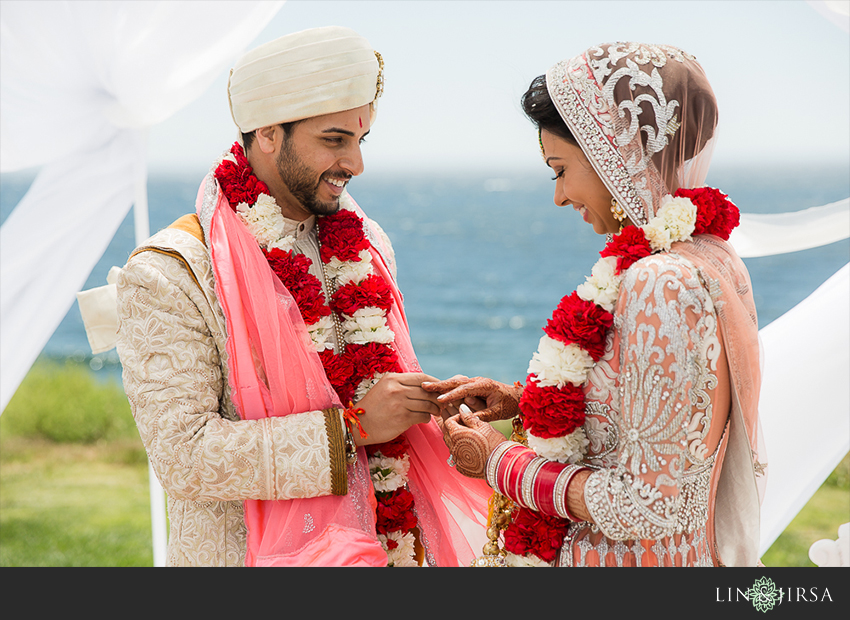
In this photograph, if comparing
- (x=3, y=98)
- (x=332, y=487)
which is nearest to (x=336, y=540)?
(x=332, y=487)

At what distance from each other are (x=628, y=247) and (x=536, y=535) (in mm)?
766

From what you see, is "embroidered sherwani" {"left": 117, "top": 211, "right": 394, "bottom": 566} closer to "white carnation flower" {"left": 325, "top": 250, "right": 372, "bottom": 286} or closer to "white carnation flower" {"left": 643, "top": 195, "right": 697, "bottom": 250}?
"white carnation flower" {"left": 325, "top": 250, "right": 372, "bottom": 286}

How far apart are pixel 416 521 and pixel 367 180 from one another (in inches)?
1154

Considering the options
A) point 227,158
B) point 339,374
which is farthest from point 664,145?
point 227,158

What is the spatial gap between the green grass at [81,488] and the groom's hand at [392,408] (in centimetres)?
368

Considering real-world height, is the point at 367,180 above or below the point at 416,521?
above

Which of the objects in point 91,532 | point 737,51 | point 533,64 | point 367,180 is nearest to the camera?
point 91,532

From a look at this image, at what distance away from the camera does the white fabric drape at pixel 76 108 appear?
300 cm

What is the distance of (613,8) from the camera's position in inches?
876

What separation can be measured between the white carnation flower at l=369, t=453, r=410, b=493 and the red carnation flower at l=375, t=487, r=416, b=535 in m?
0.03

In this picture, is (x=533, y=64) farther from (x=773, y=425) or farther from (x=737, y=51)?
(x=773, y=425)

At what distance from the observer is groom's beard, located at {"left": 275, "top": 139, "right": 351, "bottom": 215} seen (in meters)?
2.09

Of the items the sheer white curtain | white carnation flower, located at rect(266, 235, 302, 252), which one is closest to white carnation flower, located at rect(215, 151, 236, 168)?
white carnation flower, located at rect(266, 235, 302, 252)

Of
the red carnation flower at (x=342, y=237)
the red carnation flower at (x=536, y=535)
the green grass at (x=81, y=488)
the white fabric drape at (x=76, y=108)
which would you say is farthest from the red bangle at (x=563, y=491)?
the green grass at (x=81, y=488)
